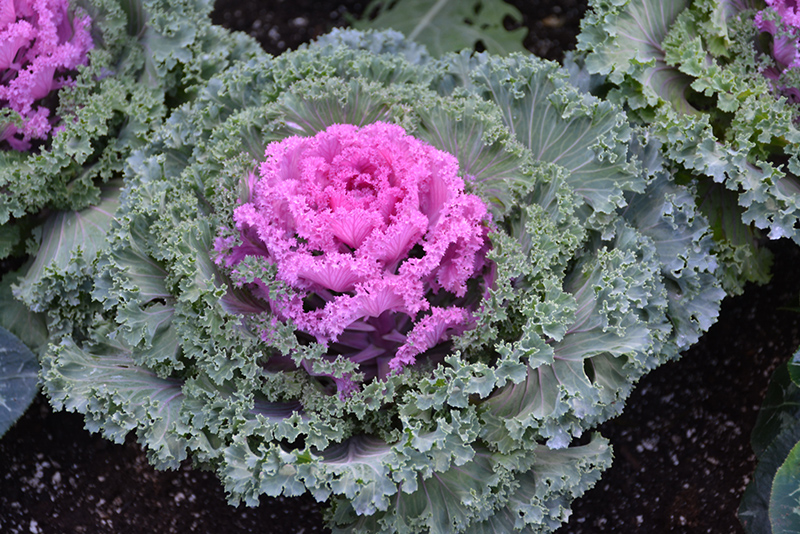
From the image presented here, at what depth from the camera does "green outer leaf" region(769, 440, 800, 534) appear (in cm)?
278

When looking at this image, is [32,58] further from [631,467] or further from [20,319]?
[631,467]

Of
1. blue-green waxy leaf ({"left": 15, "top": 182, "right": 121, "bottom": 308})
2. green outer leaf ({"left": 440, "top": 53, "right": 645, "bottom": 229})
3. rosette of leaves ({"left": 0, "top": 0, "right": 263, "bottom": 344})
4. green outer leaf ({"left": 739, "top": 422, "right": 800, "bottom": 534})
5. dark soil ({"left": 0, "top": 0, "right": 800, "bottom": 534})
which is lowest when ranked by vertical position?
dark soil ({"left": 0, "top": 0, "right": 800, "bottom": 534})

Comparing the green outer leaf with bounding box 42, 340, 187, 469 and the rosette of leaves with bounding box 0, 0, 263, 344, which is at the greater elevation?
the rosette of leaves with bounding box 0, 0, 263, 344

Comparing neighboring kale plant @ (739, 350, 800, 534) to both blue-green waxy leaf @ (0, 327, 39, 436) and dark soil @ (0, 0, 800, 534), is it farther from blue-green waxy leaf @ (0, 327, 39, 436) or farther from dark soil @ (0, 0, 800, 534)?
blue-green waxy leaf @ (0, 327, 39, 436)

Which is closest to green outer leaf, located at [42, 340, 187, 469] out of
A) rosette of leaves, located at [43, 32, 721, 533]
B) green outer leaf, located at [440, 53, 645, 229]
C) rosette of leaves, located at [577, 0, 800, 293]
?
rosette of leaves, located at [43, 32, 721, 533]

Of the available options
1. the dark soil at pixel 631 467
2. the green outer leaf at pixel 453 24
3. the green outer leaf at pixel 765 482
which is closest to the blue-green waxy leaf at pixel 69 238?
the dark soil at pixel 631 467

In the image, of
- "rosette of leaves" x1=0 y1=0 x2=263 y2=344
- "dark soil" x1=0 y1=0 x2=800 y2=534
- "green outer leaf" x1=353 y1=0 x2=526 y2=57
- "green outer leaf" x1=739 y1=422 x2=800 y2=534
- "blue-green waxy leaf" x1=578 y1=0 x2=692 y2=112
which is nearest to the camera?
"green outer leaf" x1=739 y1=422 x2=800 y2=534

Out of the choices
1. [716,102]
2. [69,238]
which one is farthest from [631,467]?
[69,238]

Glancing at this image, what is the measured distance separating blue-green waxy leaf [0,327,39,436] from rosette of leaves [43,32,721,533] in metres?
0.43

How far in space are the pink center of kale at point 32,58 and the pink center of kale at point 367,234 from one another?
4.52ft

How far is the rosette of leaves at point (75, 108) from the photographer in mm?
3488

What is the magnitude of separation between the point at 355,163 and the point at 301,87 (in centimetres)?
56

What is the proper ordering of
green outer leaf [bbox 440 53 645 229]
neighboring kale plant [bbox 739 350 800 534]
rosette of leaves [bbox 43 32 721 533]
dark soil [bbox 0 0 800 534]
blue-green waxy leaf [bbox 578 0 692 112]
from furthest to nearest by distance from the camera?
1. dark soil [bbox 0 0 800 534]
2. blue-green waxy leaf [bbox 578 0 692 112]
3. green outer leaf [bbox 440 53 645 229]
4. neighboring kale plant [bbox 739 350 800 534]
5. rosette of leaves [bbox 43 32 721 533]

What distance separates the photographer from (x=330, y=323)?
2.78 metres
